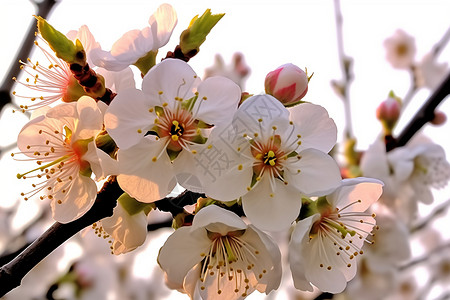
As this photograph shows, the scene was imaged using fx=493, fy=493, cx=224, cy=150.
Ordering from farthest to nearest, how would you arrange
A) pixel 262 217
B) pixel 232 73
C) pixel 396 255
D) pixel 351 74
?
1. pixel 232 73
2. pixel 351 74
3. pixel 396 255
4. pixel 262 217

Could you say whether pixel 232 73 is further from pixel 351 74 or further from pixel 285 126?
pixel 285 126

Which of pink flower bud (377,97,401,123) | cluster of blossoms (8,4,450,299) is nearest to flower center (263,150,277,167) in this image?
cluster of blossoms (8,4,450,299)

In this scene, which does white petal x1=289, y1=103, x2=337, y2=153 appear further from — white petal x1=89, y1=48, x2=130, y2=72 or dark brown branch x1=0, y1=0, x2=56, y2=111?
dark brown branch x1=0, y1=0, x2=56, y2=111

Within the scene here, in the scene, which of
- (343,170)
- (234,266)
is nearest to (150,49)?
(234,266)

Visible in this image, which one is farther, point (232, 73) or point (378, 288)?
point (232, 73)

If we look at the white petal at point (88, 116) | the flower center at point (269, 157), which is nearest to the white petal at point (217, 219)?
the flower center at point (269, 157)

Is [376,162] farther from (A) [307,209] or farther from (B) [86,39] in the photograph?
(B) [86,39]

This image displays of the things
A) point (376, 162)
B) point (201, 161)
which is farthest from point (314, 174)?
point (376, 162)
